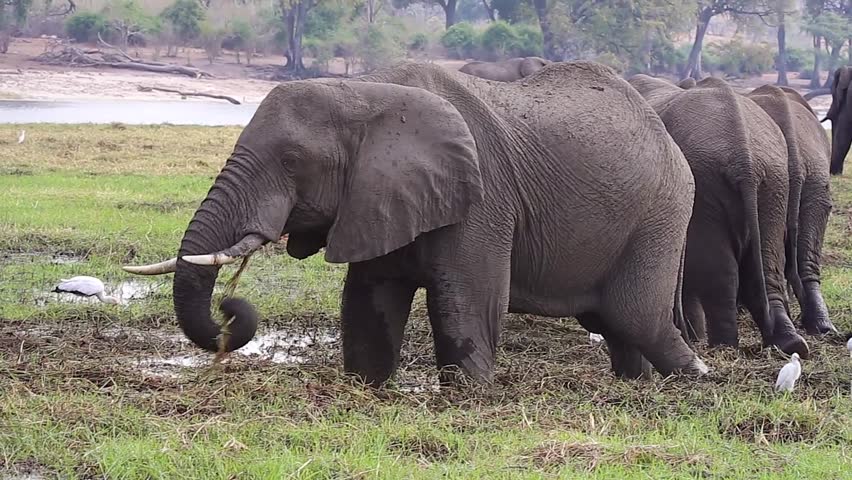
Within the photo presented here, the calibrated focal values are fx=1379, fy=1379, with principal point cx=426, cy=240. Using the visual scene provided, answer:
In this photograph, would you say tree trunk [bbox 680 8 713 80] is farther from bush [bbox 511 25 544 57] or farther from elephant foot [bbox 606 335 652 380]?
elephant foot [bbox 606 335 652 380]

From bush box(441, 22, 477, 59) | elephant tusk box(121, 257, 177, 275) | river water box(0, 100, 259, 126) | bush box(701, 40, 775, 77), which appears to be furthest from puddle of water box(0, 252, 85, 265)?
bush box(701, 40, 775, 77)

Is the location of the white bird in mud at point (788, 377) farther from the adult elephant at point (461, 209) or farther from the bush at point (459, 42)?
the bush at point (459, 42)

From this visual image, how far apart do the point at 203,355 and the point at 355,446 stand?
231cm

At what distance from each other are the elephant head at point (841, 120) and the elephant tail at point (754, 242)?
1003 centimetres

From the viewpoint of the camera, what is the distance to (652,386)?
569cm

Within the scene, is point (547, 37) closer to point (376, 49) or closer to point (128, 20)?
point (376, 49)

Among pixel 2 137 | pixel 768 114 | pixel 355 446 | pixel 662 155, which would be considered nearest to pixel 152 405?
pixel 355 446

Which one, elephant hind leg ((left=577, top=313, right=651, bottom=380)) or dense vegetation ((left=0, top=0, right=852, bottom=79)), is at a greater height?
elephant hind leg ((left=577, top=313, right=651, bottom=380))

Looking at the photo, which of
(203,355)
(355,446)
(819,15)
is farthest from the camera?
(819,15)

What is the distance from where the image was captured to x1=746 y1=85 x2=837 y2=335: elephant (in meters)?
7.61

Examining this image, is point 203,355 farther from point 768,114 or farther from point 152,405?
point 768,114

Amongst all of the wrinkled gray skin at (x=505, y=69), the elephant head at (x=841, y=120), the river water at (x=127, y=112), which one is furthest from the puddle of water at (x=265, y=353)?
the river water at (x=127, y=112)

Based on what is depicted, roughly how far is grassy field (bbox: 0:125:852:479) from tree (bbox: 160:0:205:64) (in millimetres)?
36620

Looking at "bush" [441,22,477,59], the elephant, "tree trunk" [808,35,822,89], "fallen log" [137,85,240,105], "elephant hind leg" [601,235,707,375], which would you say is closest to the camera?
"elephant hind leg" [601,235,707,375]
